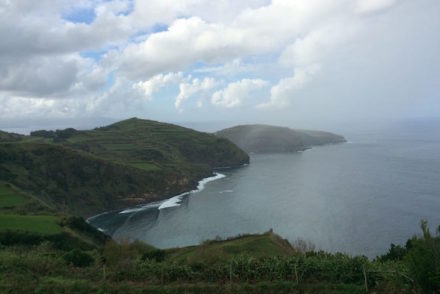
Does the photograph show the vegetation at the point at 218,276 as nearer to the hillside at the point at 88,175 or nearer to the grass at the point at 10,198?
the grass at the point at 10,198

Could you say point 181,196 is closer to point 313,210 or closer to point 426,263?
point 313,210

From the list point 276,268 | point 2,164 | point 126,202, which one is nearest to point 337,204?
point 126,202

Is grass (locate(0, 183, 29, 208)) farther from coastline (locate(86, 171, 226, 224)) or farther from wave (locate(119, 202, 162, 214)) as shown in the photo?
wave (locate(119, 202, 162, 214))

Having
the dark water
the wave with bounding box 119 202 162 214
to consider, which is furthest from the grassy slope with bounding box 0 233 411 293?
the wave with bounding box 119 202 162 214

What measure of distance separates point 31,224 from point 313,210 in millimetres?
63184

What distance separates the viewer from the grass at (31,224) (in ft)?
190

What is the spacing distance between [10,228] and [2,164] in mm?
58229

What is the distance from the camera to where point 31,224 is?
60969 mm

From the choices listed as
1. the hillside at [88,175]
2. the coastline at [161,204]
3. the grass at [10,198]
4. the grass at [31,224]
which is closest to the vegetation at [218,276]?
the grass at [31,224]

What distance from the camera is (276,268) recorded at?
2202 cm

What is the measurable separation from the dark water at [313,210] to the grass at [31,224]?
22.0 m

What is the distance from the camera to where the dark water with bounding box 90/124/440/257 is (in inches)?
2936

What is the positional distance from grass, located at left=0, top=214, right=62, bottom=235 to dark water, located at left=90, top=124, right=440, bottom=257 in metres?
22.0

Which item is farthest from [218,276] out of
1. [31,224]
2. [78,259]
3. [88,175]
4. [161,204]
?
[88,175]
